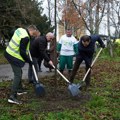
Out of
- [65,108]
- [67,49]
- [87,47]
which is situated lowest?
[65,108]

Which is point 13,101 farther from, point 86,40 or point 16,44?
point 86,40

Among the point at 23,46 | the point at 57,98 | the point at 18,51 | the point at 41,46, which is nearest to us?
the point at 23,46

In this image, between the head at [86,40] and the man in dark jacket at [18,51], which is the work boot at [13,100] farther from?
the head at [86,40]

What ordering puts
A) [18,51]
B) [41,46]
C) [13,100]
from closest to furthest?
[18,51] < [13,100] < [41,46]

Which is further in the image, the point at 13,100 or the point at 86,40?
Answer: the point at 86,40

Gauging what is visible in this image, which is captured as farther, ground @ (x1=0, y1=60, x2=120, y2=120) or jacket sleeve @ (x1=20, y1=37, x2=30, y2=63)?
jacket sleeve @ (x1=20, y1=37, x2=30, y2=63)

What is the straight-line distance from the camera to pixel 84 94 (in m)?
8.55

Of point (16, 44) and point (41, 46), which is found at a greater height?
point (16, 44)

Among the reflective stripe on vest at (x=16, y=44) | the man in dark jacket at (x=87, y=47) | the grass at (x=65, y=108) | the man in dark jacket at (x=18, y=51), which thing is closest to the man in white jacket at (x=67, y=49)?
the man in dark jacket at (x=87, y=47)

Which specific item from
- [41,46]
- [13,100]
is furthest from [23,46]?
[41,46]

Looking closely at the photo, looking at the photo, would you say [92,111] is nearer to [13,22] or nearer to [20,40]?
[20,40]

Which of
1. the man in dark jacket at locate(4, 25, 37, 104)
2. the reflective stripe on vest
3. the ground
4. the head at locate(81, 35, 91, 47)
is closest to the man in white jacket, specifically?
the ground

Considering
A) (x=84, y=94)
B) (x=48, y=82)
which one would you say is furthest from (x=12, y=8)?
(x=84, y=94)

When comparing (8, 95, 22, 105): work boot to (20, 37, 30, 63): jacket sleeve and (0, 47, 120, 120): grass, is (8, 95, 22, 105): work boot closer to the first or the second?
(0, 47, 120, 120): grass
